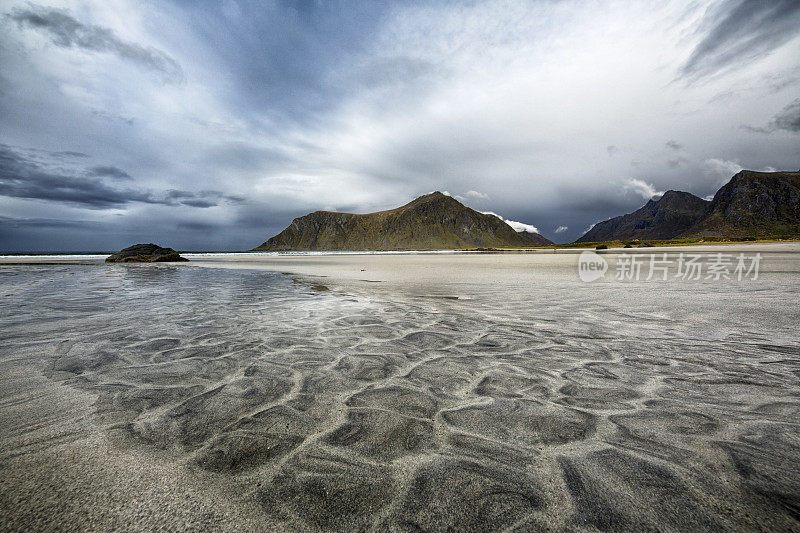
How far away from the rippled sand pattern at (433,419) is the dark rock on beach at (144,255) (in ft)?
109

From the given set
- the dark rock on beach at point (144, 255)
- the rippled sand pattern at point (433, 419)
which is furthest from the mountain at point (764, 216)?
the dark rock on beach at point (144, 255)

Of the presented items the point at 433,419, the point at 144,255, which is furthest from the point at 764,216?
the point at 144,255

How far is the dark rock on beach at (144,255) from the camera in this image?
32531mm

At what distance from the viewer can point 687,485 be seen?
1898 millimetres

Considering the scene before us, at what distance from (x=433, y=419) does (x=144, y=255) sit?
41.2m

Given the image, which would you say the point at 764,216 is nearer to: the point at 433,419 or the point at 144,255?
the point at 433,419

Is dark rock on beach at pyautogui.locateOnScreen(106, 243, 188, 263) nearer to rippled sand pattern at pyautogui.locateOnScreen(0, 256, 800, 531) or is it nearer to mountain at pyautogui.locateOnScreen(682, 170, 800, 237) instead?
rippled sand pattern at pyautogui.locateOnScreen(0, 256, 800, 531)

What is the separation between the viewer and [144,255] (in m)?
33.7

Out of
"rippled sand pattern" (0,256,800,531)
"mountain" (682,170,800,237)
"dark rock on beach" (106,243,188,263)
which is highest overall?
"mountain" (682,170,800,237)

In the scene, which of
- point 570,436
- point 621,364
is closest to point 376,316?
point 621,364

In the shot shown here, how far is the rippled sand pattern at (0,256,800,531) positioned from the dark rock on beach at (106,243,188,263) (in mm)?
33184

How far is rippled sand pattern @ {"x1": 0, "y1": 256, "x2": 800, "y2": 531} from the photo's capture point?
1.75 m

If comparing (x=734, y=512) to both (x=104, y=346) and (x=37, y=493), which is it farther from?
(x=104, y=346)

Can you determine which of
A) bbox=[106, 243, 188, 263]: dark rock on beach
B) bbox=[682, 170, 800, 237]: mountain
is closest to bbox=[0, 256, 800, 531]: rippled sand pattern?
bbox=[106, 243, 188, 263]: dark rock on beach
